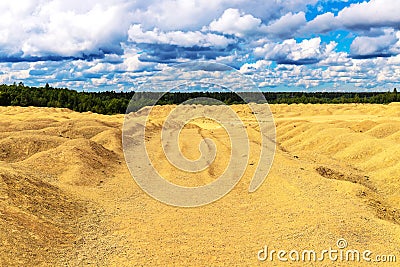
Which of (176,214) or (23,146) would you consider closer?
(176,214)

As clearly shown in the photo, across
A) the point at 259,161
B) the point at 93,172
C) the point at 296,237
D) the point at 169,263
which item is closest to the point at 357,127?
the point at 259,161

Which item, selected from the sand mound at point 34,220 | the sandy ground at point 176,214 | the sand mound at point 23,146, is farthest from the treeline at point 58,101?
the sand mound at point 34,220

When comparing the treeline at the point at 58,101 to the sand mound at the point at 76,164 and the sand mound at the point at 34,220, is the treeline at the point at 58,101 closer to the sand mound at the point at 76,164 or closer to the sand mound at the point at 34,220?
the sand mound at the point at 76,164

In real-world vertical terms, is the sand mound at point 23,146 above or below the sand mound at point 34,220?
above

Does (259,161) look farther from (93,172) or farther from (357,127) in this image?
(357,127)

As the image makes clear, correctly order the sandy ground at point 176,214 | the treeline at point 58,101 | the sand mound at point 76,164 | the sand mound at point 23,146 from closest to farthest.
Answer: the sandy ground at point 176,214
the sand mound at point 76,164
the sand mound at point 23,146
the treeline at point 58,101

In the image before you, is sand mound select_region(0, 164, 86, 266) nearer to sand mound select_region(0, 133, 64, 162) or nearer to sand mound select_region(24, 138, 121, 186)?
sand mound select_region(24, 138, 121, 186)

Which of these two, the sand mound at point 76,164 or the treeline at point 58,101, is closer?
the sand mound at point 76,164

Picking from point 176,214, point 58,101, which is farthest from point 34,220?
point 58,101

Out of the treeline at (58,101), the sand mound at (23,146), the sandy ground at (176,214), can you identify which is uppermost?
the treeline at (58,101)

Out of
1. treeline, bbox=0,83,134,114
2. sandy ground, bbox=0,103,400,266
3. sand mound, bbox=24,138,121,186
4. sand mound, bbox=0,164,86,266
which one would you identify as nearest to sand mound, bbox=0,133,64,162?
sandy ground, bbox=0,103,400,266

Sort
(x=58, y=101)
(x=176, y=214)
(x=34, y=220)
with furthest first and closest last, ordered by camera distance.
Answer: (x=58, y=101) < (x=176, y=214) < (x=34, y=220)

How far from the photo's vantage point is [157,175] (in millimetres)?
17516

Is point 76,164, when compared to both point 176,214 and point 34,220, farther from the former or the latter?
point 34,220
